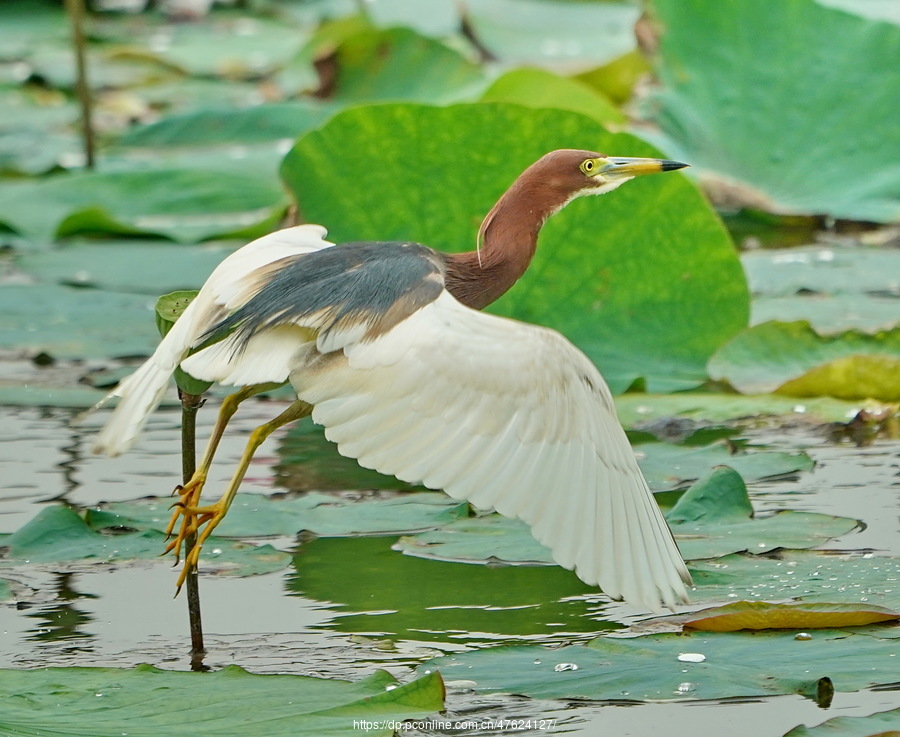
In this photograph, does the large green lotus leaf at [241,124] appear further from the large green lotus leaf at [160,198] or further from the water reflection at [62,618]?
the water reflection at [62,618]

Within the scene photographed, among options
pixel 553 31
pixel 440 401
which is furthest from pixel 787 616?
pixel 553 31

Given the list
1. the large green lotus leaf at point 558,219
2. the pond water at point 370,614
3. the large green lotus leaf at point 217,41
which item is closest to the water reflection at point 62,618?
the pond water at point 370,614

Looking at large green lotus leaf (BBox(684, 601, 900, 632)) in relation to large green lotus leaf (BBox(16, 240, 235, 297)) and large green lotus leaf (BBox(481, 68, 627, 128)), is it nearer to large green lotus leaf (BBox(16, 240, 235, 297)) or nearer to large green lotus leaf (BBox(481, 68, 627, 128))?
large green lotus leaf (BBox(16, 240, 235, 297))

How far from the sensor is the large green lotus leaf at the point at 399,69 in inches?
300

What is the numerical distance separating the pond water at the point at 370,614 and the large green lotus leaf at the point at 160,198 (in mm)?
2358

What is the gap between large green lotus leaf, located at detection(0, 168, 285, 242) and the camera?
6449mm

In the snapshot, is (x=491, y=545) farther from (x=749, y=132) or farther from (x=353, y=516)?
(x=749, y=132)

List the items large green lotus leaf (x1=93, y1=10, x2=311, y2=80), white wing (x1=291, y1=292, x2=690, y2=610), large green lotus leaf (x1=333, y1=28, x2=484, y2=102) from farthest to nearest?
large green lotus leaf (x1=93, y1=10, x2=311, y2=80)
large green lotus leaf (x1=333, y1=28, x2=484, y2=102)
white wing (x1=291, y1=292, x2=690, y2=610)

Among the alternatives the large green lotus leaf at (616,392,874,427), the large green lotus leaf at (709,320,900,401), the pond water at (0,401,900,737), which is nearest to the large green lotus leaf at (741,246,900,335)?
the large green lotus leaf at (709,320,900,401)

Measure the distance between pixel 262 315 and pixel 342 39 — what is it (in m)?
5.23

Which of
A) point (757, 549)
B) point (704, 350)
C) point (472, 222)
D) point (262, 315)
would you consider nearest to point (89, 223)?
point (472, 222)

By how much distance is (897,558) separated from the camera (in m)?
3.48

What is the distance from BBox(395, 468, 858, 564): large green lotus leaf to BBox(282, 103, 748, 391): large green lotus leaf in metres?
1.05

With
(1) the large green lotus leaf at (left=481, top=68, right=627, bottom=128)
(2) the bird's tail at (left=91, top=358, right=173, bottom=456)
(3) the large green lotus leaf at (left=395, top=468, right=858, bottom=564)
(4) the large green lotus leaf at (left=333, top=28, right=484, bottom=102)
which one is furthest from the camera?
(4) the large green lotus leaf at (left=333, top=28, right=484, bottom=102)
